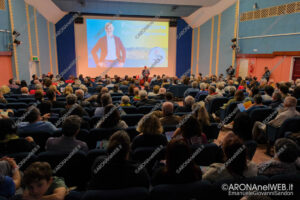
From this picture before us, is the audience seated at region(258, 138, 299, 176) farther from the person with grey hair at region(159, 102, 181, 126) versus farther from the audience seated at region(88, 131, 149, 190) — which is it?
the person with grey hair at region(159, 102, 181, 126)

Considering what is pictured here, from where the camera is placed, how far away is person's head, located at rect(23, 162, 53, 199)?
1368 millimetres

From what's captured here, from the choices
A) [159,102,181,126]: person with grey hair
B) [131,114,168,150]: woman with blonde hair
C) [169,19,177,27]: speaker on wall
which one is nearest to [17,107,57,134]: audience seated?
[131,114,168,150]: woman with blonde hair

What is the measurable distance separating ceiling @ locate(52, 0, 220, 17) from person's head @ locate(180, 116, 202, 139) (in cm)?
1090

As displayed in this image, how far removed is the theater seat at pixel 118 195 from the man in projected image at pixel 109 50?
13.5m

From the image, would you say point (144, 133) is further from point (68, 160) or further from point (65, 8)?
point (65, 8)

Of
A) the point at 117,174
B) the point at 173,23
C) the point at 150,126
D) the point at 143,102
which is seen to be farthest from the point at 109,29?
the point at 117,174

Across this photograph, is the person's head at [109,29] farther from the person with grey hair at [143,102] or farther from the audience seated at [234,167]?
the audience seated at [234,167]

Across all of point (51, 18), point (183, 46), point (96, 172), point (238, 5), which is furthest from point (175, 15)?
point (96, 172)

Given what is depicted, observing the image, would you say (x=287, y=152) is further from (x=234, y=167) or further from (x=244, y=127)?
(x=244, y=127)

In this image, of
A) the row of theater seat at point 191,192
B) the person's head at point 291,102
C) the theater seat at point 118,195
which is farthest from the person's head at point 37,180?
the person's head at point 291,102

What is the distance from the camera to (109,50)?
14094 millimetres

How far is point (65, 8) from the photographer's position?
44.4ft

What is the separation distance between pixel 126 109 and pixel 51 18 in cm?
1233

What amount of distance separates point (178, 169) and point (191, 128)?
1.00 m
